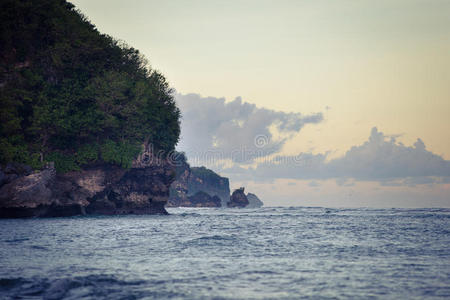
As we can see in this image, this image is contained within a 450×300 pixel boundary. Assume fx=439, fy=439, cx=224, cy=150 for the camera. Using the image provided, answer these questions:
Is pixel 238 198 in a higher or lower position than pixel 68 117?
lower

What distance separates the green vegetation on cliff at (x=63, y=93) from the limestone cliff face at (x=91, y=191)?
7.79 ft

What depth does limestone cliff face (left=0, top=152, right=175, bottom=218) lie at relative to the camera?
45.8 m

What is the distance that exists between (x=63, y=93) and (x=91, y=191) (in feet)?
44.1

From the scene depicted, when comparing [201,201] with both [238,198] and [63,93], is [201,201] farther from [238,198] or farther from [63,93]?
[63,93]

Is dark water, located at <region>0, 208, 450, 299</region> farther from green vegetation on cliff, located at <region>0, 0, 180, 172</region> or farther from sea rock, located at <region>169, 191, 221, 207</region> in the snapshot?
sea rock, located at <region>169, 191, 221, 207</region>

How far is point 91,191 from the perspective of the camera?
2328 inches

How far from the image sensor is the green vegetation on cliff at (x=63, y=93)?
168ft

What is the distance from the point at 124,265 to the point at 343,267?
775 centimetres

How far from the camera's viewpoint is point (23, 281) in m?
12.4

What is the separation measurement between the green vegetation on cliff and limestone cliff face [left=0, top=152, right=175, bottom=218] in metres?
2.37

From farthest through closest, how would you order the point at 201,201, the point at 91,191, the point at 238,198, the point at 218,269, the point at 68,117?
the point at 201,201 < the point at 238,198 < the point at 91,191 < the point at 68,117 < the point at 218,269

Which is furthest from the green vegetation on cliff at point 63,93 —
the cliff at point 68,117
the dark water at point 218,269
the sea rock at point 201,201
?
the sea rock at point 201,201

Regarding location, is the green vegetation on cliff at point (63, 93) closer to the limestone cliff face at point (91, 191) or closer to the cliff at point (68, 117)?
the cliff at point (68, 117)

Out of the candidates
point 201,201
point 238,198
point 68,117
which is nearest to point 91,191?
point 68,117
